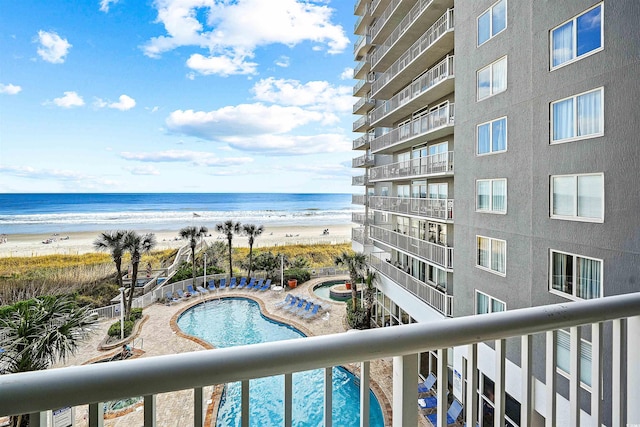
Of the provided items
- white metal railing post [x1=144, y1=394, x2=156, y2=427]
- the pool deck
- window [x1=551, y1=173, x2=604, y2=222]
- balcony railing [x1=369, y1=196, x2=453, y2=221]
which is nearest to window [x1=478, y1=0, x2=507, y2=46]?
window [x1=551, y1=173, x2=604, y2=222]

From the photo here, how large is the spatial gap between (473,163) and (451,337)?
6.07 meters

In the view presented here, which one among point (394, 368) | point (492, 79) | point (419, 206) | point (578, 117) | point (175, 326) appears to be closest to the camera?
point (394, 368)

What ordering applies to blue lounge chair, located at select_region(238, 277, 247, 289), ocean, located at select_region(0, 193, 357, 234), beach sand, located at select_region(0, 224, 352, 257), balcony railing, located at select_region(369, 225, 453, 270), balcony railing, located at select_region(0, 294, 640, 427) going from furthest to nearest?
ocean, located at select_region(0, 193, 357, 234)
beach sand, located at select_region(0, 224, 352, 257)
blue lounge chair, located at select_region(238, 277, 247, 289)
balcony railing, located at select_region(369, 225, 453, 270)
balcony railing, located at select_region(0, 294, 640, 427)

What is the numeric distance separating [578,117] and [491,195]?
1.86 m

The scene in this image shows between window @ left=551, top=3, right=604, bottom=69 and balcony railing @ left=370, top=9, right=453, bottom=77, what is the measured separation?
9.55 ft

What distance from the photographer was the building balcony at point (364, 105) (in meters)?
12.0

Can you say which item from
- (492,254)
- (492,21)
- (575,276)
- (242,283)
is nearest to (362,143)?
(492,21)

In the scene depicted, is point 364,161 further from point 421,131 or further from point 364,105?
point 421,131

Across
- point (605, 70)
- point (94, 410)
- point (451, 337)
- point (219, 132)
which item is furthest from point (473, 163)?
point (219, 132)

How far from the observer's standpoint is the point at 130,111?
34656 millimetres

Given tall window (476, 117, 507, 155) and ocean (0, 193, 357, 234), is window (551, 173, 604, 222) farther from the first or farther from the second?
ocean (0, 193, 357, 234)

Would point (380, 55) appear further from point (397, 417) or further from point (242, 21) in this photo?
point (397, 417)

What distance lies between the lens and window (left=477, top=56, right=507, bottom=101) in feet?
17.6

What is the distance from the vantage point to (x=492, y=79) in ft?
18.4
